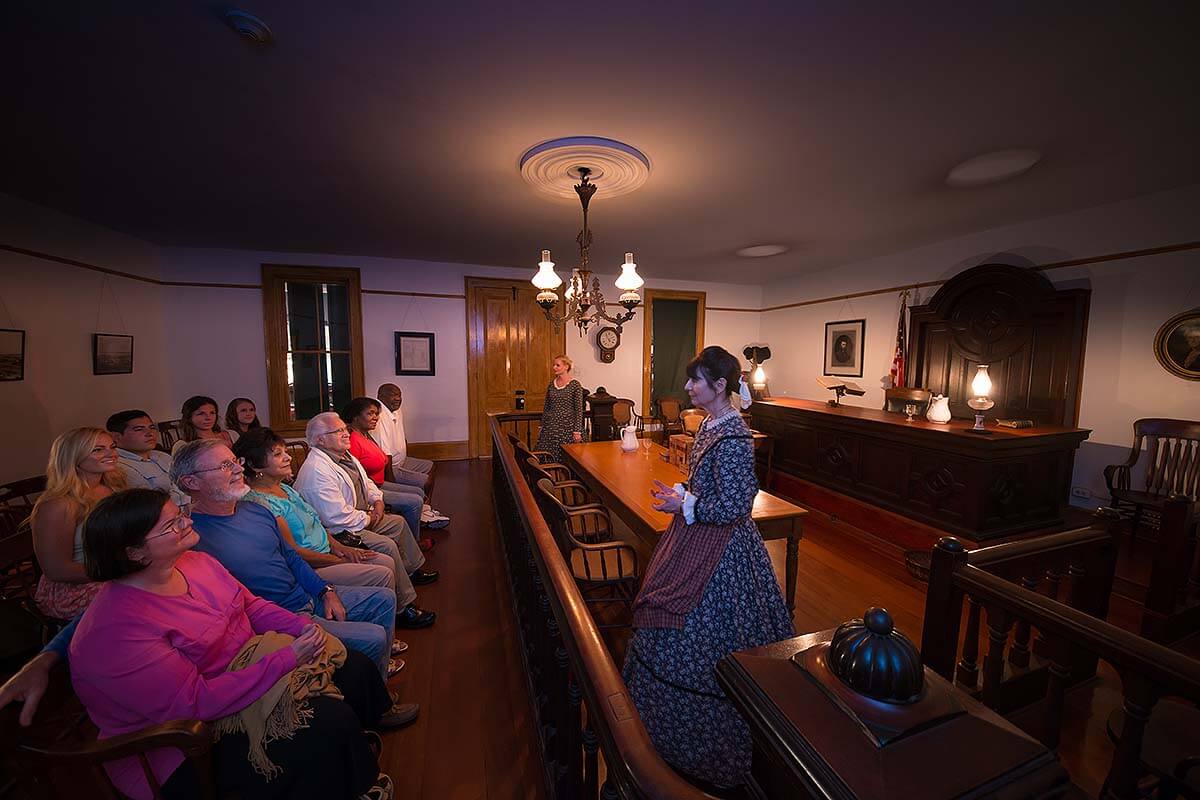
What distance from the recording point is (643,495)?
2783mm

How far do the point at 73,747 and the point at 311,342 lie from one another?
6298mm

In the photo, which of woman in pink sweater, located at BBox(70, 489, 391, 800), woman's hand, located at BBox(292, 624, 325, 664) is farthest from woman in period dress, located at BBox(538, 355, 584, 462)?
woman in pink sweater, located at BBox(70, 489, 391, 800)

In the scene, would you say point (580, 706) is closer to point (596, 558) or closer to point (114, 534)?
point (114, 534)

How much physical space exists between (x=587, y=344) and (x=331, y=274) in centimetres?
390

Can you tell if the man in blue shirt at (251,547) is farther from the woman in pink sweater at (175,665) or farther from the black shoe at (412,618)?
the black shoe at (412,618)

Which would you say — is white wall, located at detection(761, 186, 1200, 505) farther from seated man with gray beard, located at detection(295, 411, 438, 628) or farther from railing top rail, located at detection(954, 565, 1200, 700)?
seated man with gray beard, located at detection(295, 411, 438, 628)

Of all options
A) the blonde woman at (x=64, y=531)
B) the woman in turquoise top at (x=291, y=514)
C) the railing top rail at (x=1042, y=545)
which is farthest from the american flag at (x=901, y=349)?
the blonde woman at (x=64, y=531)

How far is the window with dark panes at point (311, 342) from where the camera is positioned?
617cm

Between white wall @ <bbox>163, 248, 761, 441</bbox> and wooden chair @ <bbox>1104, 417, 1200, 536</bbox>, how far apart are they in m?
5.93

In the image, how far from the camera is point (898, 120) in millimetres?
2656

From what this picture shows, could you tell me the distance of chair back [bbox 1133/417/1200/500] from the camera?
3582 millimetres

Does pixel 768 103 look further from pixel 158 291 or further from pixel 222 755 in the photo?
pixel 158 291

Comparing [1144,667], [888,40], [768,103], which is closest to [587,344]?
[768,103]

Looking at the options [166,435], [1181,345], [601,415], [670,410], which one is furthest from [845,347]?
[166,435]
